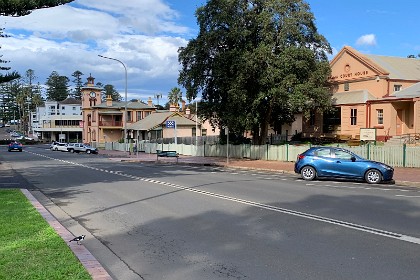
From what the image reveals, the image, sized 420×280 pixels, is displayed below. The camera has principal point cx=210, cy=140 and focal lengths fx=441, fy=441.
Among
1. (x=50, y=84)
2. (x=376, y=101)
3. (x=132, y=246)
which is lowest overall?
(x=132, y=246)

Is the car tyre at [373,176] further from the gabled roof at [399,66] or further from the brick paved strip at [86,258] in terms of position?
the gabled roof at [399,66]

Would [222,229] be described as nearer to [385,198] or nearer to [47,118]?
[385,198]

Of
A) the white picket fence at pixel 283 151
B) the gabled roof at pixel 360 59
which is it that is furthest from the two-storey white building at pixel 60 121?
the gabled roof at pixel 360 59

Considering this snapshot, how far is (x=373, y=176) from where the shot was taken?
18.0 metres

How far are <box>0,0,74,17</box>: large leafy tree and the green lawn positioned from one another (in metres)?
7.87

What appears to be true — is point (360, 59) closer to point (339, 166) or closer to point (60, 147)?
point (339, 166)

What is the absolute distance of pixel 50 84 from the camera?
529 feet


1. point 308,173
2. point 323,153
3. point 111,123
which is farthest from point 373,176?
point 111,123

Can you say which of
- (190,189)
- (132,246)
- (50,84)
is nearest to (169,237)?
(132,246)

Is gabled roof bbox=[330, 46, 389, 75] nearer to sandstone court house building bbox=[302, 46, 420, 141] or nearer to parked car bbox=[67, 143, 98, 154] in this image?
sandstone court house building bbox=[302, 46, 420, 141]

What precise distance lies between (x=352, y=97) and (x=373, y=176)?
22.2 m

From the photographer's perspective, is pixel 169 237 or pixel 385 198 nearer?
pixel 169 237

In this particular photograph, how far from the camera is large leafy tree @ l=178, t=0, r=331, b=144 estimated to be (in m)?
30.1

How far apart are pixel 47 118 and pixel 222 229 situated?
4505 inches
